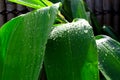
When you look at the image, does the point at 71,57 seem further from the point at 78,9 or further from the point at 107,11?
the point at 107,11

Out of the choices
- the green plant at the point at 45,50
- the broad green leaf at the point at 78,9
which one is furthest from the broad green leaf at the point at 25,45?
the broad green leaf at the point at 78,9

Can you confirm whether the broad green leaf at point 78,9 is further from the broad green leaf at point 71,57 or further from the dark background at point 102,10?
the dark background at point 102,10

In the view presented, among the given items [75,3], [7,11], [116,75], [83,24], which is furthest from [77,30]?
[7,11]

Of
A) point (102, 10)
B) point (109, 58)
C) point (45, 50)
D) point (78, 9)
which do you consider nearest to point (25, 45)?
point (45, 50)

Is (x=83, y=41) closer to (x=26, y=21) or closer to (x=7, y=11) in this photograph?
(x=26, y=21)

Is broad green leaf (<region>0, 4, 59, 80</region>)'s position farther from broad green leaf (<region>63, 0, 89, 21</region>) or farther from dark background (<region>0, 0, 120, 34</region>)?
dark background (<region>0, 0, 120, 34</region>)

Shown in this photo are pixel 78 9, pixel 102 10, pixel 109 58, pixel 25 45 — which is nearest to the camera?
pixel 25 45

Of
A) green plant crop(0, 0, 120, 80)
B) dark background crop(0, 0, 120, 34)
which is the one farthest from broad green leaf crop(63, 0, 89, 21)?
dark background crop(0, 0, 120, 34)
